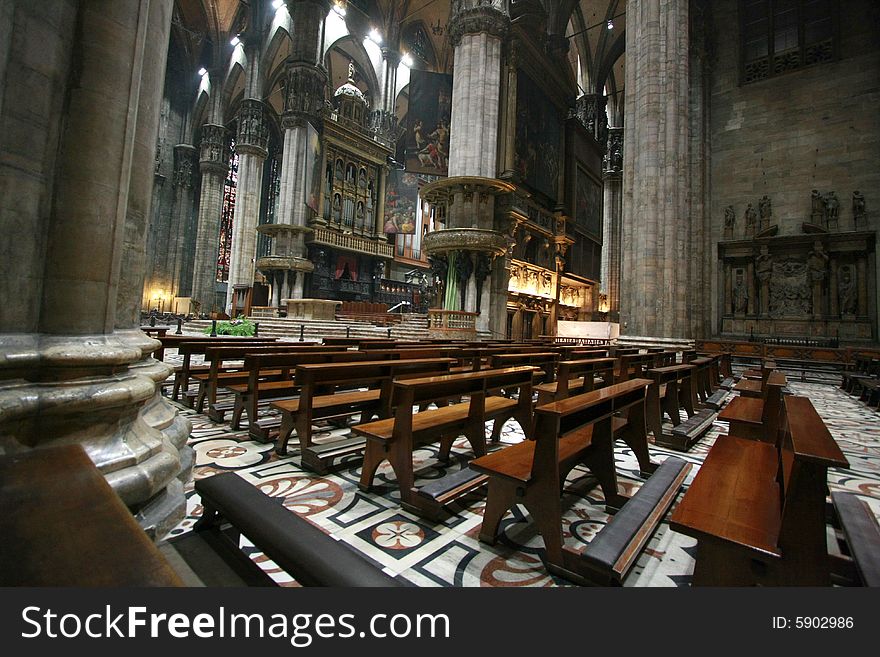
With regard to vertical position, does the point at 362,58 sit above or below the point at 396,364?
above

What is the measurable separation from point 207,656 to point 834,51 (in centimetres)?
2180

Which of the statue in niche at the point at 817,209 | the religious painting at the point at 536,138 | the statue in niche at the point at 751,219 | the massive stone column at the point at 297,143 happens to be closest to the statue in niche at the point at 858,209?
the statue in niche at the point at 817,209

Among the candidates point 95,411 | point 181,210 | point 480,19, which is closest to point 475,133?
point 480,19

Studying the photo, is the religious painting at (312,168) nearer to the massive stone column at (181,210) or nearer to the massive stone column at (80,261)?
the massive stone column at (181,210)

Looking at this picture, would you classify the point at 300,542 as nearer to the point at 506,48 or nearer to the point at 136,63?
the point at 136,63

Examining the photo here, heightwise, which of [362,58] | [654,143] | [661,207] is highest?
[362,58]

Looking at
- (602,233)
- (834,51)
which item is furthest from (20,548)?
(602,233)

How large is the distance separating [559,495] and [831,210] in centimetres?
1768

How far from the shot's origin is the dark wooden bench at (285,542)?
62cm

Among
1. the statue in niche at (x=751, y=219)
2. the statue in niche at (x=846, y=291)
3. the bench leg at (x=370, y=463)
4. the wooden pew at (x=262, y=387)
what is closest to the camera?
the bench leg at (x=370, y=463)

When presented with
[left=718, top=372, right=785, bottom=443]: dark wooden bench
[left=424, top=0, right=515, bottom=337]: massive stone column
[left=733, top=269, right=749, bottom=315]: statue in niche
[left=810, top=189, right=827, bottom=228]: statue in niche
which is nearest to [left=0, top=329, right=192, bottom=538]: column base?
[left=718, top=372, right=785, bottom=443]: dark wooden bench

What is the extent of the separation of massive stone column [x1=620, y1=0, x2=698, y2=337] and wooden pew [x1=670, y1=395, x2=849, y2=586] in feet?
30.5

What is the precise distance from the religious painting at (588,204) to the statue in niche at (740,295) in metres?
8.05

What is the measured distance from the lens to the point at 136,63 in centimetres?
197
